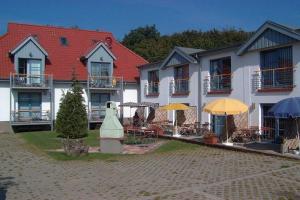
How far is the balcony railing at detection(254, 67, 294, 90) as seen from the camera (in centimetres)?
1938

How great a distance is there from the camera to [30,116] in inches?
1224

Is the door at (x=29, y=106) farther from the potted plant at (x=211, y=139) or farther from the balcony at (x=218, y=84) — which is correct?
the potted plant at (x=211, y=139)

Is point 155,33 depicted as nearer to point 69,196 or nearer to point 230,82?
point 230,82

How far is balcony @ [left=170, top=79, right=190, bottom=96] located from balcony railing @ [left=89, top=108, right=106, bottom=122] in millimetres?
7082

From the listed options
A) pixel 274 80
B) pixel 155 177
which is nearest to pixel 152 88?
pixel 274 80

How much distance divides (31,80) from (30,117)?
2.96 m

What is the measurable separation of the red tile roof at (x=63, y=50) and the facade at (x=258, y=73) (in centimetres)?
1272

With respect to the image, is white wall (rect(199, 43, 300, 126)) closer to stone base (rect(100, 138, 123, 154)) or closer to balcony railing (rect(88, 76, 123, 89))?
stone base (rect(100, 138, 123, 154))

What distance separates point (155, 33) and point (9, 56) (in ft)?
131

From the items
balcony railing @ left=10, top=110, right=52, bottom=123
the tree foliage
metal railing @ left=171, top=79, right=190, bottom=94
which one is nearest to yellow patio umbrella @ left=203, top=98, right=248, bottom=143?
metal railing @ left=171, top=79, right=190, bottom=94

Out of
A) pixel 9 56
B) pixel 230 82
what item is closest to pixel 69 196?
pixel 230 82

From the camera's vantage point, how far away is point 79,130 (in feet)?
77.6

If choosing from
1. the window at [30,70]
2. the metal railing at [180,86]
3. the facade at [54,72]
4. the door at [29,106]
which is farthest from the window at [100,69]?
the metal railing at [180,86]

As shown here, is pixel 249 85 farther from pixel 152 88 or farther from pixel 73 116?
pixel 152 88
